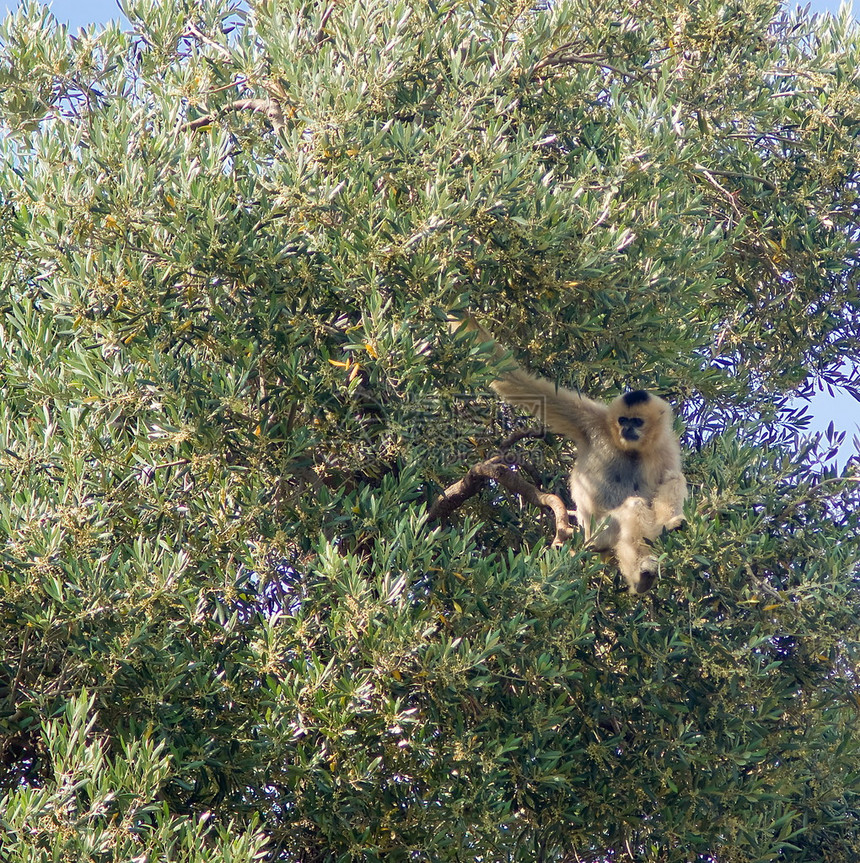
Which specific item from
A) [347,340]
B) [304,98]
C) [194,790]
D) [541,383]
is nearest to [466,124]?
[304,98]

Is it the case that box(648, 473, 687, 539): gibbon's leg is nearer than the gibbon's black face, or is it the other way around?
box(648, 473, 687, 539): gibbon's leg

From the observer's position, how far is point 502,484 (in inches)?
307

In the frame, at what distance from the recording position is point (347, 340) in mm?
6574

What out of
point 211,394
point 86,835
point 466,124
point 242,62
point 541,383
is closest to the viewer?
point 86,835

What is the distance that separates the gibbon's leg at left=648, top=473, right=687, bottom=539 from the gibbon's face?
0.42 metres

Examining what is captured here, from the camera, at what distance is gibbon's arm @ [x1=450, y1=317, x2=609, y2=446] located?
8.12m

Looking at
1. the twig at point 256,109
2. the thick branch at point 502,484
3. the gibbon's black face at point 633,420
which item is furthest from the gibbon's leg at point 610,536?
the twig at point 256,109

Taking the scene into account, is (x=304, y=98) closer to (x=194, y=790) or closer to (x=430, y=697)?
(x=430, y=697)

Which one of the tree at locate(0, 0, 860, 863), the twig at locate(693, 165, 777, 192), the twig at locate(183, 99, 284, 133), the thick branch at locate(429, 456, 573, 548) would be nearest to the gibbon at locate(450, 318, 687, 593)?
the thick branch at locate(429, 456, 573, 548)

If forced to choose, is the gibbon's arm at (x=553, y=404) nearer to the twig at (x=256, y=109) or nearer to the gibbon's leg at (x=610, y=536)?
the gibbon's leg at (x=610, y=536)

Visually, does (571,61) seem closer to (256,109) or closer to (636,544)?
(256,109)

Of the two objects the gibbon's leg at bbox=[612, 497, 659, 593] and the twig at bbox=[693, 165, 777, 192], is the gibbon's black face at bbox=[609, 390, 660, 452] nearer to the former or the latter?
the gibbon's leg at bbox=[612, 497, 659, 593]

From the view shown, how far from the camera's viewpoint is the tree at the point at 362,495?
6.16 meters

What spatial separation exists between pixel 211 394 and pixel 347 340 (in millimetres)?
892
